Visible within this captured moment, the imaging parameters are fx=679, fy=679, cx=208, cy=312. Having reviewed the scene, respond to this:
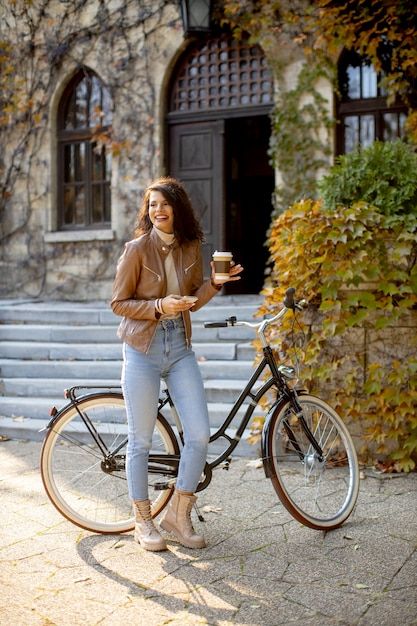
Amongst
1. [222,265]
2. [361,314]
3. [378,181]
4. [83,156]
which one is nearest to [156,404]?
[222,265]

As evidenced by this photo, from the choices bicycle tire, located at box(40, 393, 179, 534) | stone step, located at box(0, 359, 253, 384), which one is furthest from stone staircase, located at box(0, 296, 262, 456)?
bicycle tire, located at box(40, 393, 179, 534)

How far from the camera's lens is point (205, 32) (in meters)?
9.30

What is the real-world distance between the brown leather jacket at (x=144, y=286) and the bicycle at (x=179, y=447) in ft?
1.07

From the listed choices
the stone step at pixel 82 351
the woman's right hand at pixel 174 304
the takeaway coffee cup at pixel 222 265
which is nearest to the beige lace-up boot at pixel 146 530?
the woman's right hand at pixel 174 304

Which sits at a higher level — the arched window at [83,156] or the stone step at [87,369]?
the arched window at [83,156]

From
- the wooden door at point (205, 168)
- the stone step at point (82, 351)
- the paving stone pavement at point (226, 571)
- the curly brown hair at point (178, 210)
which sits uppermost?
the wooden door at point (205, 168)

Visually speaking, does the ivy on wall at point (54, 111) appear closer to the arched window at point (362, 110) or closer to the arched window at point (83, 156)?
the arched window at point (83, 156)

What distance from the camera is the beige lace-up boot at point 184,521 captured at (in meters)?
3.41

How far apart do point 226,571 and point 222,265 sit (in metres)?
1.42

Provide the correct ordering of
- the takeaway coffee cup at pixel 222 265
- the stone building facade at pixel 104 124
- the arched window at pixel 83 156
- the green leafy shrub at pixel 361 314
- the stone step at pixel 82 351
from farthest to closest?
1. the arched window at pixel 83 156
2. the stone building facade at pixel 104 124
3. the stone step at pixel 82 351
4. the green leafy shrub at pixel 361 314
5. the takeaway coffee cup at pixel 222 265

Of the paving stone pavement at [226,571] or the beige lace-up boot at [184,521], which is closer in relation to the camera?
the paving stone pavement at [226,571]

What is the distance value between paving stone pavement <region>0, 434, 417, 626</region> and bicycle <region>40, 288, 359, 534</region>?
0.14 m

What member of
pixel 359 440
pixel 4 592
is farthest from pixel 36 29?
pixel 4 592

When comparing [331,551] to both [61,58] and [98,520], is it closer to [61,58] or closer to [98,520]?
[98,520]
